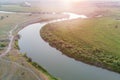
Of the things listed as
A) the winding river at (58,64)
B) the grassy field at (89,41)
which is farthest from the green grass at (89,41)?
the winding river at (58,64)

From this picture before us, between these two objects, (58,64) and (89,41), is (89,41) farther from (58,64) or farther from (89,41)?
(58,64)

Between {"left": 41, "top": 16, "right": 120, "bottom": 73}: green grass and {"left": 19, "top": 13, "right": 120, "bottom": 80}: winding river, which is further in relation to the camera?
{"left": 41, "top": 16, "right": 120, "bottom": 73}: green grass

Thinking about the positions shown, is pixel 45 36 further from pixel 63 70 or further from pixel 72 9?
pixel 72 9

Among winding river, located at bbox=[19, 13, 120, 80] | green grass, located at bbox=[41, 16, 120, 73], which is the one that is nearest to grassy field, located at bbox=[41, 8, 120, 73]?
green grass, located at bbox=[41, 16, 120, 73]

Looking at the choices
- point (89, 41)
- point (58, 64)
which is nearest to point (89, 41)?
point (89, 41)

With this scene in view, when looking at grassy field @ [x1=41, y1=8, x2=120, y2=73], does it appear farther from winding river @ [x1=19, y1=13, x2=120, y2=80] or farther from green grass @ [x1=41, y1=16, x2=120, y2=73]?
winding river @ [x1=19, y1=13, x2=120, y2=80]

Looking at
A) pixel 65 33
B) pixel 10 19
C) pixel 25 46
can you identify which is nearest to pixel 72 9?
pixel 10 19
